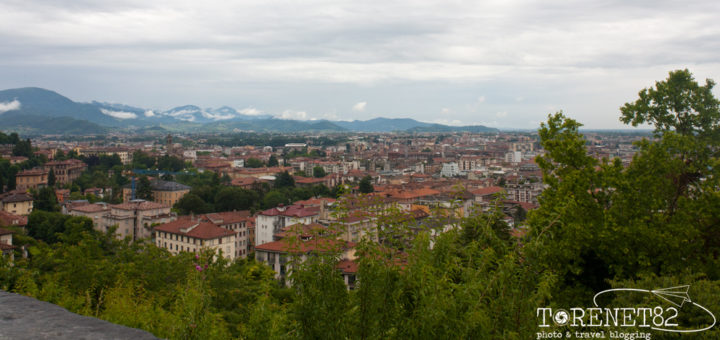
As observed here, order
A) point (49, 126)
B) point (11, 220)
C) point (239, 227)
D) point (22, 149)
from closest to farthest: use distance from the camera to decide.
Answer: point (11, 220) → point (239, 227) → point (22, 149) → point (49, 126)

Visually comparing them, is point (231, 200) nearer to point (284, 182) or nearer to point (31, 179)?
point (284, 182)

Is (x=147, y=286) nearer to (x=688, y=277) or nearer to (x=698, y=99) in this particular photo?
(x=688, y=277)

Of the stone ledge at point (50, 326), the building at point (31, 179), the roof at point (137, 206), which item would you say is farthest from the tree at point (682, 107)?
the building at point (31, 179)

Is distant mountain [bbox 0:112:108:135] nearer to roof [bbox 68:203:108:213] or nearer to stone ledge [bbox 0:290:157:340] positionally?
roof [bbox 68:203:108:213]

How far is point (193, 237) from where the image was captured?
22250 millimetres

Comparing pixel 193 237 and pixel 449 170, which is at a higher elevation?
pixel 193 237

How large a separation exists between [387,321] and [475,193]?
37879 mm

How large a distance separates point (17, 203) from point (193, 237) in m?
16.3

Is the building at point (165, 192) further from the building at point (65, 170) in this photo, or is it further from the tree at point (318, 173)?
the tree at point (318, 173)

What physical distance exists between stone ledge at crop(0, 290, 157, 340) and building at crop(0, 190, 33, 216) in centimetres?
3444

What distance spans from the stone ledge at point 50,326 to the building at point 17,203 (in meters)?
34.4

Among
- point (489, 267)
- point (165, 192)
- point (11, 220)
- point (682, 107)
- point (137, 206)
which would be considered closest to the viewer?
point (489, 267)

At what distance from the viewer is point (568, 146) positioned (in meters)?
7.64

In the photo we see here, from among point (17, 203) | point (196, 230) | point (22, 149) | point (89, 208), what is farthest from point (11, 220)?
point (22, 149)
